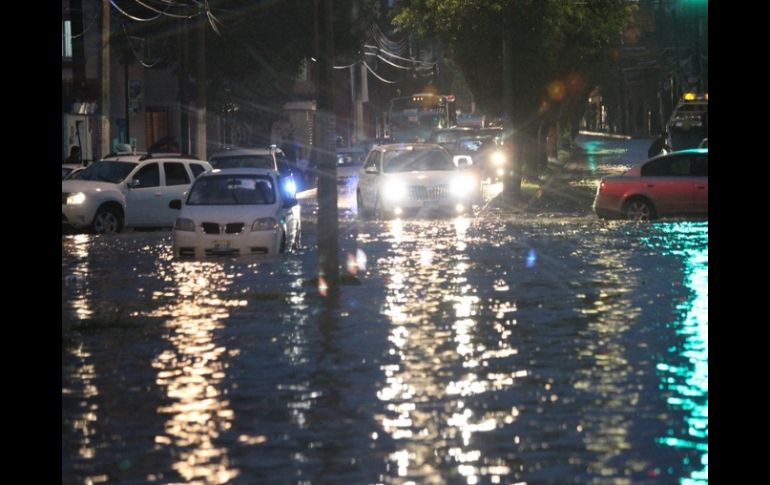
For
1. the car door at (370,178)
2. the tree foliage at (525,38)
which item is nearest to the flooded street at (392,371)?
the car door at (370,178)

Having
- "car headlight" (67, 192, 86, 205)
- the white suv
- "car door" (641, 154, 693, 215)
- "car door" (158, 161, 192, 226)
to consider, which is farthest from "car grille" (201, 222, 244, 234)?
"car door" (641, 154, 693, 215)

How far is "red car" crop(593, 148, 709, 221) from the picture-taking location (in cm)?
3256

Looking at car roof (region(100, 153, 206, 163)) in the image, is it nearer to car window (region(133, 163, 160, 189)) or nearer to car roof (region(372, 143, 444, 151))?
car window (region(133, 163, 160, 189))

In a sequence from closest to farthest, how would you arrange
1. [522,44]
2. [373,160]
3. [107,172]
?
[107,172]
[373,160]
[522,44]

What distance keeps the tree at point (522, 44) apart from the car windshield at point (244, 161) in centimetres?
861

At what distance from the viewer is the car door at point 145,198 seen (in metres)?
32.6

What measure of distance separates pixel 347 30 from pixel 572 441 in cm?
5599

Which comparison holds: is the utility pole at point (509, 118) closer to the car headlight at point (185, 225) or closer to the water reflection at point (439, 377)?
the car headlight at point (185, 225)

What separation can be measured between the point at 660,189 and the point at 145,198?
1054 cm

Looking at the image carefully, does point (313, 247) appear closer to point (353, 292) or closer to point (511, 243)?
point (511, 243)

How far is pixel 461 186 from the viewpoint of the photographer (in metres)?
35.2

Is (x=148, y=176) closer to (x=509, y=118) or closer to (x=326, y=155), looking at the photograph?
(x=326, y=155)

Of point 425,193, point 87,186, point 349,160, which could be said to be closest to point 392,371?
point 87,186

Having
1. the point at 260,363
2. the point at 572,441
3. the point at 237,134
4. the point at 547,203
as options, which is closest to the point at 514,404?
the point at 572,441
